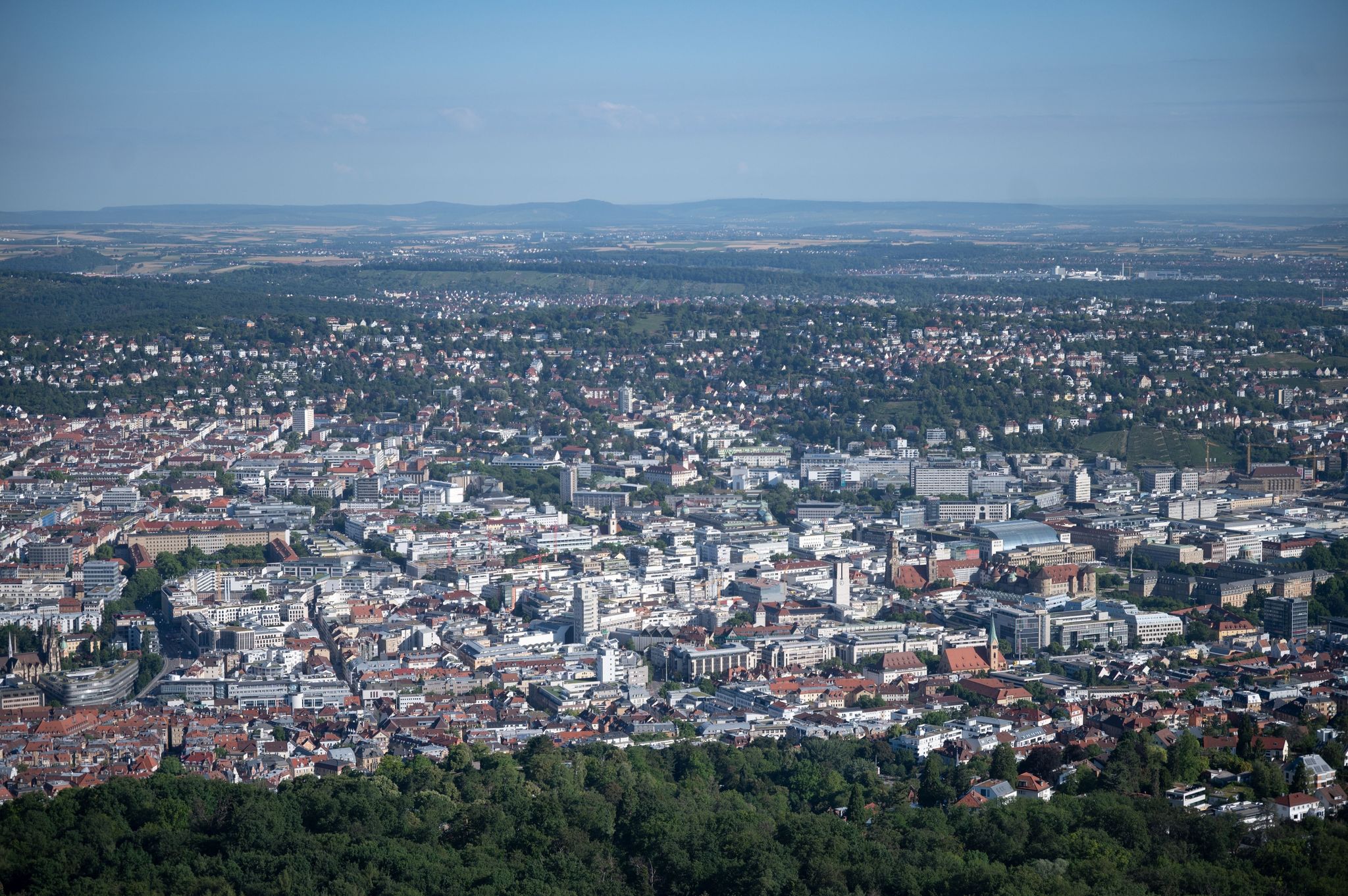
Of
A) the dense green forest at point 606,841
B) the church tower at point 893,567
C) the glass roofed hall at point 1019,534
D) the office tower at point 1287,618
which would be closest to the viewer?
the dense green forest at point 606,841

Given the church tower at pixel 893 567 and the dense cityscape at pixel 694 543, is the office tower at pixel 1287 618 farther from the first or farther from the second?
the church tower at pixel 893 567

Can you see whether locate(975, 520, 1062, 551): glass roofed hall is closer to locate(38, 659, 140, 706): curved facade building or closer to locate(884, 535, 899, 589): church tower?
locate(884, 535, 899, 589): church tower

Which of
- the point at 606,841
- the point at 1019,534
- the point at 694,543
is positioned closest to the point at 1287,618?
the point at 1019,534

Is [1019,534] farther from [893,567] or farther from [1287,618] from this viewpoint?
[1287,618]

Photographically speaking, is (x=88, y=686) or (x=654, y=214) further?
(x=654, y=214)

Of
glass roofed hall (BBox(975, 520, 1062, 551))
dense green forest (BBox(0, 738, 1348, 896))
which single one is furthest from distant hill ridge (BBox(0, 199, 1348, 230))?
dense green forest (BBox(0, 738, 1348, 896))

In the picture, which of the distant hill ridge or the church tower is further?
the distant hill ridge

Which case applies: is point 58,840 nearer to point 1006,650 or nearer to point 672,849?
point 672,849

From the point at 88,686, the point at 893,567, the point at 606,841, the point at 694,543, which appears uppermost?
the point at 606,841

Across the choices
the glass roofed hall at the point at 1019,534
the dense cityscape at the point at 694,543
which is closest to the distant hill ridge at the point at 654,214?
the dense cityscape at the point at 694,543
